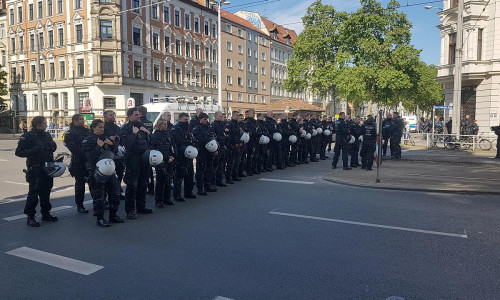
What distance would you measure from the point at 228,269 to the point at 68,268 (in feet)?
6.42

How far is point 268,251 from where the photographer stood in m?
5.28

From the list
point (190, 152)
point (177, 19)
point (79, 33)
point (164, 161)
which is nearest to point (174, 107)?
point (190, 152)

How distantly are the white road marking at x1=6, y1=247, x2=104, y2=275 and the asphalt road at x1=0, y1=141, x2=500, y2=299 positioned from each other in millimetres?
16

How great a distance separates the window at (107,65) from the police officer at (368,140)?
33.4 meters

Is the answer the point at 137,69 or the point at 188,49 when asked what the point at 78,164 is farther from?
the point at 188,49

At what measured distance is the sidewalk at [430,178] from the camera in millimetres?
9742

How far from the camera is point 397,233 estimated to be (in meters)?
6.12

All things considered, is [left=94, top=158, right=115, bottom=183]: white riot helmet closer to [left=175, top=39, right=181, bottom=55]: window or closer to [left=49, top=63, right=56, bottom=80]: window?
[left=49, top=63, right=56, bottom=80]: window

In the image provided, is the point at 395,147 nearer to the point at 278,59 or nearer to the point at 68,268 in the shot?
the point at 68,268

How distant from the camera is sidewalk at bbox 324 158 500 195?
9742 millimetres

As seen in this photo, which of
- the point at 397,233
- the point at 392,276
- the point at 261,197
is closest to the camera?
the point at 392,276

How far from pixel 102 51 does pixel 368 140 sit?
34109 millimetres

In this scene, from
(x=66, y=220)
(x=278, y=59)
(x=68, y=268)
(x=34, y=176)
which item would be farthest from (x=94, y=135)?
(x=278, y=59)

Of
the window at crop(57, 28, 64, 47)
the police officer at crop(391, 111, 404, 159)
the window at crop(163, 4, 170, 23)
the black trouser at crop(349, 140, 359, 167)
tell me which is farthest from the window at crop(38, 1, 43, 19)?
the black trouser at crop(349, 140, 359, 167)
